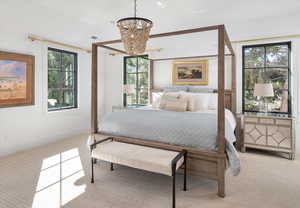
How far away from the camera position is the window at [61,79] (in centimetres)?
405

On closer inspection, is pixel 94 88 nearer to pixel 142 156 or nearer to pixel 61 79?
Answer: pixel 142 156

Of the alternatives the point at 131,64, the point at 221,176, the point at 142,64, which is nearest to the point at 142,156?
the point at 221,176

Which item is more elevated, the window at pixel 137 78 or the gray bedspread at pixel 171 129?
the window at pixel 137 78

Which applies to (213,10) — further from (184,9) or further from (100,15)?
(100,15)

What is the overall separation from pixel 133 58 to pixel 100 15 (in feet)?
5.55

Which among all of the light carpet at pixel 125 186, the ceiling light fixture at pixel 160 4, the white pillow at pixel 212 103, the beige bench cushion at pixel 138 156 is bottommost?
the light carpet at pixel 125 186

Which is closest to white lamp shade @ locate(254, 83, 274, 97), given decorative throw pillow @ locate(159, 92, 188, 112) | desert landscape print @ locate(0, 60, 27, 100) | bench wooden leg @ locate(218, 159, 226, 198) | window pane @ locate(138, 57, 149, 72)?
decorative throw pillow @ locate(159, 92, 188, 112)

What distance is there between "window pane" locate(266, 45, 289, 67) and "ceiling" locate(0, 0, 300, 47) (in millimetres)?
584

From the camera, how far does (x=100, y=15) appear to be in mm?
3705

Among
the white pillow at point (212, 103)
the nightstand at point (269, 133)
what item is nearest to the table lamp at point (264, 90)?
the nightstand at point (269, 133)

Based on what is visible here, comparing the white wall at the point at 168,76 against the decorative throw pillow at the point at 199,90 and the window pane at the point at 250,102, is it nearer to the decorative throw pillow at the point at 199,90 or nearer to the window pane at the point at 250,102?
the window pane at the point at 250,102

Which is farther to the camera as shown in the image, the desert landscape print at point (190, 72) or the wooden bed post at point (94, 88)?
the desert landscape print at point (190, 72)

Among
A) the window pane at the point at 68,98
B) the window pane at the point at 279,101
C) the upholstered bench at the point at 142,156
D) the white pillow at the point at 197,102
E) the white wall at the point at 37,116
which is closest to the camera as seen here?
the upholstered bench at the point at 142,156

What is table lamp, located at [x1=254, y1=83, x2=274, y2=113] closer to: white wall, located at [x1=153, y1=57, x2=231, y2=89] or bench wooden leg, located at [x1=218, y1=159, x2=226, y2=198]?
white wall, located at [x1=153, y1=57, x2=231, y2=89]
